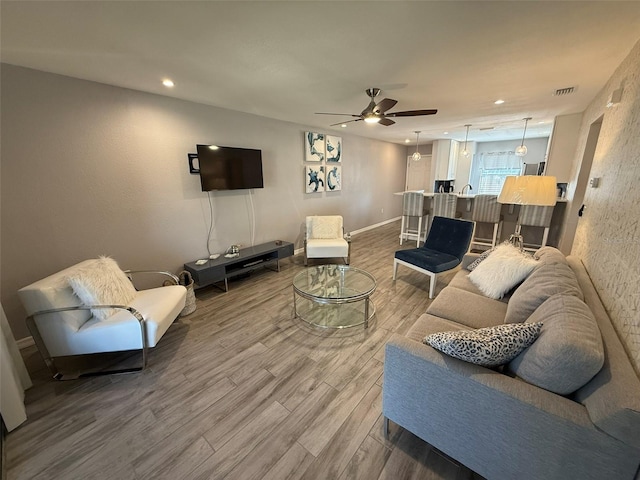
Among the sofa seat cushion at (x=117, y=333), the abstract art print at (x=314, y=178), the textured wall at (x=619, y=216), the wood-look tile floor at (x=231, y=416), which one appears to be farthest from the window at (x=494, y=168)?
the sofa seat cushion at (x=117, y=333)

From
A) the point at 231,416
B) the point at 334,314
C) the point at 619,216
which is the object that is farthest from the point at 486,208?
the point at 231,416

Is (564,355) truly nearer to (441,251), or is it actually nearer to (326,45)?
(326,45)

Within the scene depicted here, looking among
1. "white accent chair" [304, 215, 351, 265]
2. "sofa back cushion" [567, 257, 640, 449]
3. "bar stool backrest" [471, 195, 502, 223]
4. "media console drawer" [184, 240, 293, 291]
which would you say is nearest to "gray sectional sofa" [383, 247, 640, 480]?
"sofa back cushion" [567, 257, 640, 449]

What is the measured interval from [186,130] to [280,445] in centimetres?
341

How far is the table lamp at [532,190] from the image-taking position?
8.05 ft

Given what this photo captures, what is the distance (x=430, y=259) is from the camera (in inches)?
128

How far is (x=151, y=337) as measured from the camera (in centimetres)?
200

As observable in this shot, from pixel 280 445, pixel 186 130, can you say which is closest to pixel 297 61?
pixel 186 130

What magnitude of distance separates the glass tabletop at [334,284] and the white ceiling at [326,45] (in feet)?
6.88

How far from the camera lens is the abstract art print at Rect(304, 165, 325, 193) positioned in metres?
4.86

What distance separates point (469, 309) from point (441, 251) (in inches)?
64.1

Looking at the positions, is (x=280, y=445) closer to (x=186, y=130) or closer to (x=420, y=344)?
(x=420, y=344)

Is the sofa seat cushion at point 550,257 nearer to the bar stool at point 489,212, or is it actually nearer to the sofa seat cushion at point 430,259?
the sofa seat cushion at point 430,259

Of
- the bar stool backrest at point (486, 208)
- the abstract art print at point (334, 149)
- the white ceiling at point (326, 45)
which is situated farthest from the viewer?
the abstract art print at point (334, 149)
